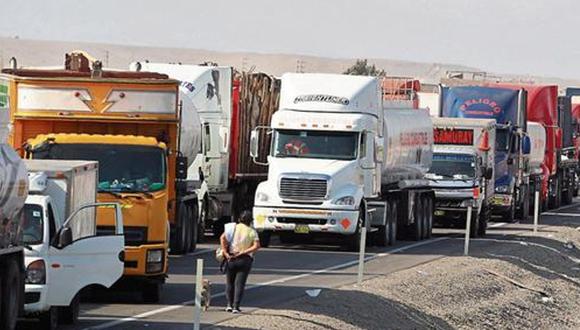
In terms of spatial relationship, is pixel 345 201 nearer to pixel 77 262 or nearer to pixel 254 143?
pixel 254 143

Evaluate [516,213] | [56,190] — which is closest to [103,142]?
[56,190]

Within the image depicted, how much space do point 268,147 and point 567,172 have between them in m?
33.9

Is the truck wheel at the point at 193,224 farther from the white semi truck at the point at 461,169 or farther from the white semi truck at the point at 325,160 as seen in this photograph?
the white semi truck at the point at 461,169

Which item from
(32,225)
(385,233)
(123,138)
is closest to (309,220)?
(385,233)

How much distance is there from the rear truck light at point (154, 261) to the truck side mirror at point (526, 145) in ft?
101

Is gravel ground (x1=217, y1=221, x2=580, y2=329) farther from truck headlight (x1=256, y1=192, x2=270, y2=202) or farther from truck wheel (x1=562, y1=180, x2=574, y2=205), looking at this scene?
truck wheel (x1=562, y1=180, x2=574, y2=205)

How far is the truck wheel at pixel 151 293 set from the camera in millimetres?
22844

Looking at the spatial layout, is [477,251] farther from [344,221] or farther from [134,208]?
[134,208]

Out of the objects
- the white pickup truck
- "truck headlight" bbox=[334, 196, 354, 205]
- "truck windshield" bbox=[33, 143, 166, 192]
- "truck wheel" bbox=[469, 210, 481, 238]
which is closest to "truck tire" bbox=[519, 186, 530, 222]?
"truck wheel" bbox=[469, 210, 481, 238]

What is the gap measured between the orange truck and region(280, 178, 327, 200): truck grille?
3075mm

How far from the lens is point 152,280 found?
73.6ft

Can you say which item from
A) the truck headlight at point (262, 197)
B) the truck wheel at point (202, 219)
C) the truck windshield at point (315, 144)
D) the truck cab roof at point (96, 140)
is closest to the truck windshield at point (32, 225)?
the truck cab roof at point (96, 140)

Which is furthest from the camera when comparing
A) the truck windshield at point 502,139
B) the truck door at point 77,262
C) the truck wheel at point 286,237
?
the truck windshield at point 502,139

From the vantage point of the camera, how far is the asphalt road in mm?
20719
